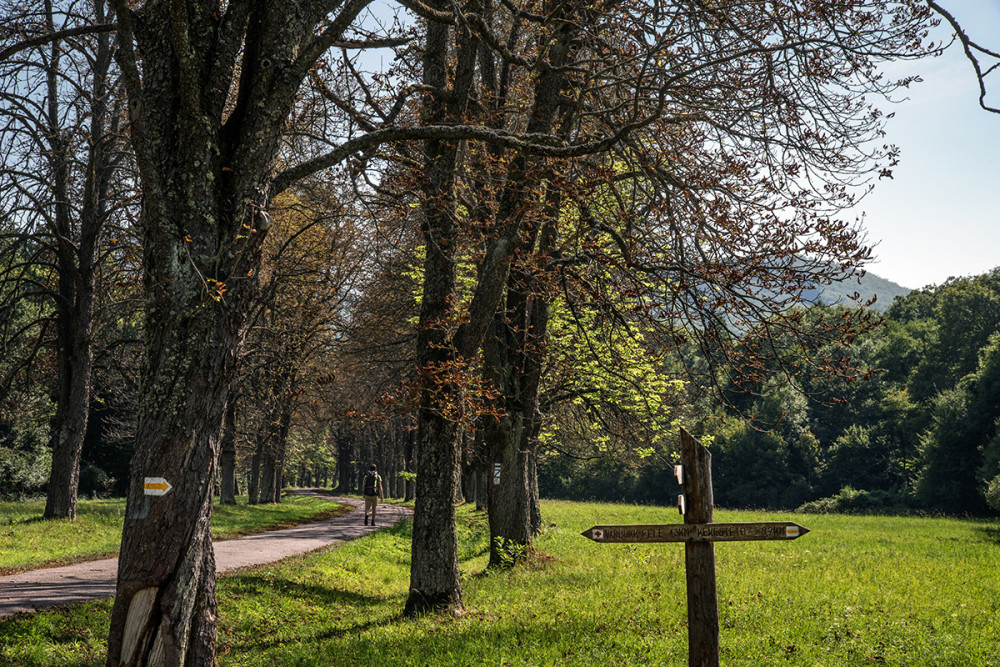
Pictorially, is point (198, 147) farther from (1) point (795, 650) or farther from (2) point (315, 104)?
(1) point (795, 650)

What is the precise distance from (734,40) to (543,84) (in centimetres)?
391

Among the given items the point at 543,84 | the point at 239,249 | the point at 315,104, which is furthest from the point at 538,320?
the point at 239,249

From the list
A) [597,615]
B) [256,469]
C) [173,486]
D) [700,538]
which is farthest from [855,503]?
[173,486]

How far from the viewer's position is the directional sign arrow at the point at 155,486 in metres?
5.04

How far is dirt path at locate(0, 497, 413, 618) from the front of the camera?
365 inches

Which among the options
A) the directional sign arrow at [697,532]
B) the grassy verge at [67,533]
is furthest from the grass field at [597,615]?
the grassy verge at [67,533]

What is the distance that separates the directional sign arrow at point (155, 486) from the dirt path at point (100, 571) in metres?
4.80

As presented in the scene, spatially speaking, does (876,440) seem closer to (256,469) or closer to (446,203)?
(256,469)

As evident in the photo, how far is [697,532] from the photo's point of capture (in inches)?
216

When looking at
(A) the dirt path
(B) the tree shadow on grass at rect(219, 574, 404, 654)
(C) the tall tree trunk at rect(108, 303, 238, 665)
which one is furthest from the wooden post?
(A) the dirt path

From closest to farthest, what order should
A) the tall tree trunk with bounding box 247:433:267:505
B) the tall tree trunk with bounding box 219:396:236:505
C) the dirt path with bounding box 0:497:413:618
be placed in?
the dirt path with bounding box 0:497:413:618
the tall tree trunk with bounding box 219:396:236:505
the tall tree trunk with bounding box 247:433:267:505

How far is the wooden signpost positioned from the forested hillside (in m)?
43.3

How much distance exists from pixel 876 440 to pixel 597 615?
56.2m

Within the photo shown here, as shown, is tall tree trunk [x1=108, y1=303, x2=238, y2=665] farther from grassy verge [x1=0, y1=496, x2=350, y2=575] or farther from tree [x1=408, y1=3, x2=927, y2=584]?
grassy verge [x1=0, y1=496, x2=350, y2=575]
